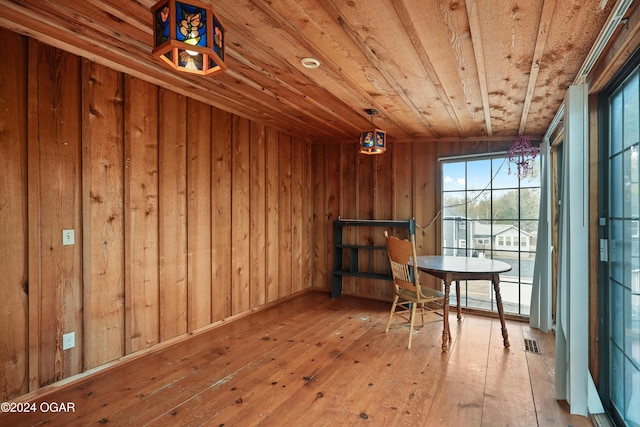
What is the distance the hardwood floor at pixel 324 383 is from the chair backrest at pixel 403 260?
22.6 inches

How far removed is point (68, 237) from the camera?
2498 mm

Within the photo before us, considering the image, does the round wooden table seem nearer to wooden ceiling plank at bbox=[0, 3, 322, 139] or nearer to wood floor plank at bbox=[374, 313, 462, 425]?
wood floor plank at bbox=[374, 313, 462, 425]

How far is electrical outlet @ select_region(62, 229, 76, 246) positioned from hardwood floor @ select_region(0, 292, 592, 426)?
1080mm

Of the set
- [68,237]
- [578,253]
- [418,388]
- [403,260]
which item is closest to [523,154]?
[403,260]

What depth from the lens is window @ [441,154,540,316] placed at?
160 inches

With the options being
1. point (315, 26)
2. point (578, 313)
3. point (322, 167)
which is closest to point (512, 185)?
point (578, 313)

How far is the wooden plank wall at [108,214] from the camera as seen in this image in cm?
225

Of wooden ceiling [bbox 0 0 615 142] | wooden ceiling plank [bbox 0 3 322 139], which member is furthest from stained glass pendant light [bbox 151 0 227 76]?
wooden ceiling plank [bbox 0 3 322 139]

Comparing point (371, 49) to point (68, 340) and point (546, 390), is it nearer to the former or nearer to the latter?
point (546, 390)

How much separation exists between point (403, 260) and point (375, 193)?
1.96 m

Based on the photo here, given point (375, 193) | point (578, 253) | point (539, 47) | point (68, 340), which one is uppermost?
point (539, 47)

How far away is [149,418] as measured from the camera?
6.76 feet

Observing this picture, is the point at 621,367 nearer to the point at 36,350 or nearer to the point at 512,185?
the point at 512,185

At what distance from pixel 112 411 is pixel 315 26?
9.18ft
